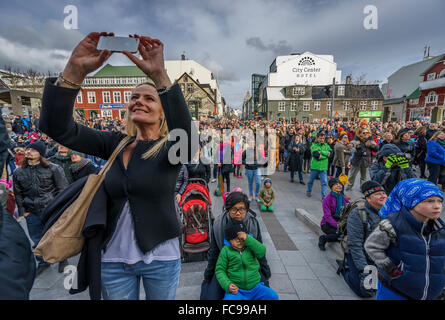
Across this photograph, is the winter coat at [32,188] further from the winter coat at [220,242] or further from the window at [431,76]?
the window at [431,76]

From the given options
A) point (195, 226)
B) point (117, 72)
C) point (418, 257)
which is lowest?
point (195, 226)

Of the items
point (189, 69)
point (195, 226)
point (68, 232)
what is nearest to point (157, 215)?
point (68, 232)

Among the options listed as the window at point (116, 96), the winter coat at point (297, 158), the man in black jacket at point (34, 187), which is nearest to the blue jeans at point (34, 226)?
the man in black jacket at point (34, 187)

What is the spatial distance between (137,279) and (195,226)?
→ 102 inches

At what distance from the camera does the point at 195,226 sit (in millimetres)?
3967

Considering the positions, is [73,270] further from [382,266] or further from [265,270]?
[382,266]

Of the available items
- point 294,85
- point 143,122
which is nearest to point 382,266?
point 143,122

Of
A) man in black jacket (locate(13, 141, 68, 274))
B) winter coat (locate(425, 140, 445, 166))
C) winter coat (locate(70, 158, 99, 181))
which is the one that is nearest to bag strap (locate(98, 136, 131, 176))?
man in black jacket (locate(13, 141, 68, 274))

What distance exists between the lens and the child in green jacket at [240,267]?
7.81ft

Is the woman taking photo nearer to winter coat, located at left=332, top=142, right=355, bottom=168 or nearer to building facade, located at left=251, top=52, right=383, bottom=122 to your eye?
winter coat, located at left=332, top=142, right=355, bottom=168

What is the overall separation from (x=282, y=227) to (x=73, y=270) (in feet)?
15.5

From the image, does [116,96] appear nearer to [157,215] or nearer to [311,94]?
[311,94]

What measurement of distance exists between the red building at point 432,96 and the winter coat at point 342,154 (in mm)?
36009

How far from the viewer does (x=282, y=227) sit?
5219 mm
